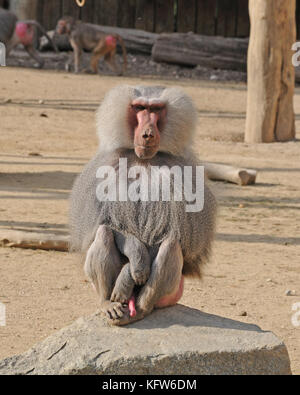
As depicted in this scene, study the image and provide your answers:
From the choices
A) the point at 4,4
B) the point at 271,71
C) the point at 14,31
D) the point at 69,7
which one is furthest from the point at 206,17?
the point at 271,71

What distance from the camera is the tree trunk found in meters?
9.74

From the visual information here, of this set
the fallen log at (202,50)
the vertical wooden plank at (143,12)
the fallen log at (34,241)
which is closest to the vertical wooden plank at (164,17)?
the vertical wooden plank at (143,12)

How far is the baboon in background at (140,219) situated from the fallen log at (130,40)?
13724mm

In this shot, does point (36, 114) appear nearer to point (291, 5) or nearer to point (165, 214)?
point (291, 5)

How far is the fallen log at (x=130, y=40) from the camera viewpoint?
17.0m

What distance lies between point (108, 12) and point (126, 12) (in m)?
0.39

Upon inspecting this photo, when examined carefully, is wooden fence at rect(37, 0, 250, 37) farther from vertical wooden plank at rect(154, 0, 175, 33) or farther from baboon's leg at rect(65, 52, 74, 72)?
baboon's leg at rect(65, 52, 74, 72)

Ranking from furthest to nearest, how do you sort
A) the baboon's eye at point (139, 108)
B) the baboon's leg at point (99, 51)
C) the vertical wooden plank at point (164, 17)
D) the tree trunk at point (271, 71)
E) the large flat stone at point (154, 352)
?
the vertical wooden plank at point (164, 17)
the baboon's leg at point (99, 51)
the tree trunk at point (271, 71)
the baboon's eye at point (139, 108)
the large flat stone at point (154, 352)

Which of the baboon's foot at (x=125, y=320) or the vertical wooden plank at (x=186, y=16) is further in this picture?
the vertical wooden plank at (x=186, y=16)

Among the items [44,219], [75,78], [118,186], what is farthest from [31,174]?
[75,78]

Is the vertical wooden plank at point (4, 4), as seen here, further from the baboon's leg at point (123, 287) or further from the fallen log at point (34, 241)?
the baboon's leg at point (123, 287)

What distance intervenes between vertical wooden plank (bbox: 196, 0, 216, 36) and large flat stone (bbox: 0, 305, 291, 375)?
15339mm

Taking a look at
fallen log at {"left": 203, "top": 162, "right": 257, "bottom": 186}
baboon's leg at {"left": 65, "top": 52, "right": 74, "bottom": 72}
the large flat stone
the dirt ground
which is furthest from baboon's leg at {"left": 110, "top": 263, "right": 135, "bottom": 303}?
baboon's leg at {"left": 65, "top": 52, "right": 74, "bottom": 72}

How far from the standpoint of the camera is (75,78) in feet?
46.9
